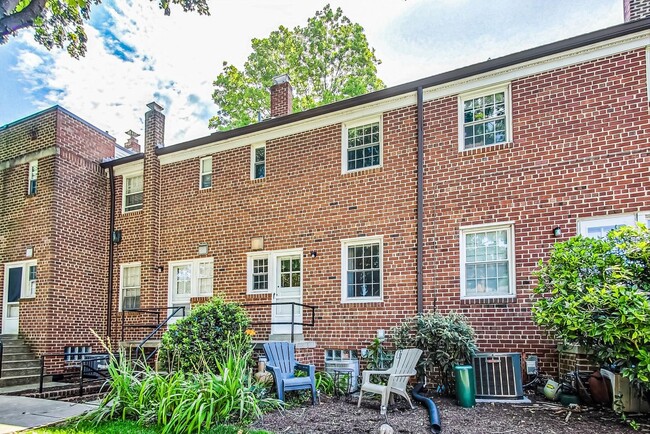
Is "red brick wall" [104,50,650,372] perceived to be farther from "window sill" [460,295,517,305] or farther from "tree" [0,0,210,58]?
"tree" [0,0,210,58]

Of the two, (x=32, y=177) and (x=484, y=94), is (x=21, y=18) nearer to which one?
(x=484, y=94)

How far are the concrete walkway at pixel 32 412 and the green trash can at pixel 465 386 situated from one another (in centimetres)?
536

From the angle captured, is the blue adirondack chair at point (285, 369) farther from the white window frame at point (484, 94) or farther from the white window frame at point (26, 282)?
the white window frame at point (26, 282)

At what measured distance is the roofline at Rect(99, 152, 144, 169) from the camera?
538 inches

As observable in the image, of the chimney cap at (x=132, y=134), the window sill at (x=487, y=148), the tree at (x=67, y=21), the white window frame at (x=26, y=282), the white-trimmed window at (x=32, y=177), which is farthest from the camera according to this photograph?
the chimney cap at (x=132, y=134)

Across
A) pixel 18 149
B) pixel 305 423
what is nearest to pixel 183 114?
pixel 18 149

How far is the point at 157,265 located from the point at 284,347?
6.28 m

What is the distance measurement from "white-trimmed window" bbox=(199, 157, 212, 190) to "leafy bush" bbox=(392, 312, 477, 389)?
22.5 ft

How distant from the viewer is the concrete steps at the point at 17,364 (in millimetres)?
10887

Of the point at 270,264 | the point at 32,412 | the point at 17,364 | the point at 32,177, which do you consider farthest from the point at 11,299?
the point at 270,264

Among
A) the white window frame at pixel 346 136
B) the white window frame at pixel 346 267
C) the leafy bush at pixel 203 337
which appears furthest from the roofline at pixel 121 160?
the white window frame at pixel 346 267

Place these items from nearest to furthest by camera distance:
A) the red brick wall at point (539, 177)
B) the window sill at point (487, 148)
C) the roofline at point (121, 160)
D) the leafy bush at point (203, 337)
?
the red brick wall at point (539, 177)
the leafy bush at point (203, 337)
the window sill at point (487, 148)
the roofline at point (121, 160)

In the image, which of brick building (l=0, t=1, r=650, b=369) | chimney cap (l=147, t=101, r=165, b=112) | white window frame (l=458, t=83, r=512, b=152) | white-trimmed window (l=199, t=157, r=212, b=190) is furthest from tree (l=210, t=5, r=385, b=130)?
white window frame (l=458, t=83, r=512, b=152)

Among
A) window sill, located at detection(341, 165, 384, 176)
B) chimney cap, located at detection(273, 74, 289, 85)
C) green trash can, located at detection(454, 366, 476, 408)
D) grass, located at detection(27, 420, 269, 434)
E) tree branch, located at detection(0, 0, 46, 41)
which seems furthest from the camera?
chimney cap, located at detection(273, 74, 289, 85)
